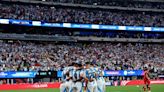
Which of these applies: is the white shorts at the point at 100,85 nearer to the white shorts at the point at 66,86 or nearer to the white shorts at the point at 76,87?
the white shorts at the point at 76,87

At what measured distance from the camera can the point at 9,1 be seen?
2392 inches

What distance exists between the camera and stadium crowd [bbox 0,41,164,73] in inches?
1900

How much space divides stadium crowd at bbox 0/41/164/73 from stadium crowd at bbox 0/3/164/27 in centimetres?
389

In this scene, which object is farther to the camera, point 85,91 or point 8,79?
point 8,79

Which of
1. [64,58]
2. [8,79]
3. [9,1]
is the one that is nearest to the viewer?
[8,79]

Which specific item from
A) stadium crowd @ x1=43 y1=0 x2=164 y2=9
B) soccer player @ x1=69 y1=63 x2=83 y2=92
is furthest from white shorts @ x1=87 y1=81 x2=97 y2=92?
stadium crowd @ x1=43 y1=0 x2=164 y2=9

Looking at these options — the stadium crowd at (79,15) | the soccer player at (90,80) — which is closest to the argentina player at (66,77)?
the soccer player at (90,80)

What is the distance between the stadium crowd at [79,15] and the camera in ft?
194

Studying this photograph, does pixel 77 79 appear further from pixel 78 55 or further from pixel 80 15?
pixel 80 15

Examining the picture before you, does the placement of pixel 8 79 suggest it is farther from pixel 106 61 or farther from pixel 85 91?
pixel 85 91

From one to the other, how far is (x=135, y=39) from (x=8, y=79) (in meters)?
28.3

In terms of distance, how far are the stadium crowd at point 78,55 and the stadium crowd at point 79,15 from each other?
389 centimetres

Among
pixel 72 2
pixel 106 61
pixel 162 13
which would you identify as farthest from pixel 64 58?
pixel 162 13

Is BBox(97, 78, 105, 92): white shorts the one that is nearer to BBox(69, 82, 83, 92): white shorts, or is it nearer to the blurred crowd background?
BBox(69, 82, 83, 92): white shorts
